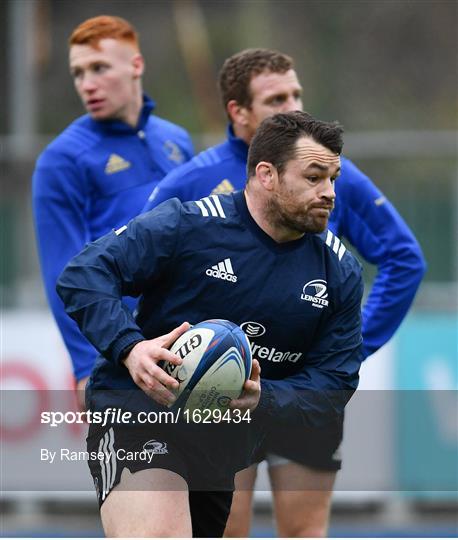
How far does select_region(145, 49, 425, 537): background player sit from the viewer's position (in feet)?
18.9

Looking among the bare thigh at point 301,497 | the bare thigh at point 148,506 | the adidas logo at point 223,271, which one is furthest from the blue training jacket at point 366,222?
the bare thigh at point 148,506

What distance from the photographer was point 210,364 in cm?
457

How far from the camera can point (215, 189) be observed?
579 cm

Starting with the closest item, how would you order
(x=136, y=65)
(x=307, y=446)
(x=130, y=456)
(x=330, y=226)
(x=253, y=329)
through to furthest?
1. (x=130, y=456)
2. (x=253, y=329)
3. (x=307, y=446)
4. (x=330, y=226)
5. (x=136, y=65)

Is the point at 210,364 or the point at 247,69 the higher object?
the point at 247,69

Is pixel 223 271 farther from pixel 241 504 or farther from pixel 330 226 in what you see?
pixel 241 504

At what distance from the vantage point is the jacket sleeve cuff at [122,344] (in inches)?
182

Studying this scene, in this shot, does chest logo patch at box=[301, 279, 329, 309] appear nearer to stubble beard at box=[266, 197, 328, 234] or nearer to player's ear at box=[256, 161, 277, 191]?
stubble beard at box=[266, 197, 328, 234]

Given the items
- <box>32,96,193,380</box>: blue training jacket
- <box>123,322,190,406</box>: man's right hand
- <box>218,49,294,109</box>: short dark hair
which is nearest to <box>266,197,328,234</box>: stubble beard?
<box>123,322,190,406</box>: man's right hand

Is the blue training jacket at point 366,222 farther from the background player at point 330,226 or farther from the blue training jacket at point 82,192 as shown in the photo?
the blue training jacket at point 82,192

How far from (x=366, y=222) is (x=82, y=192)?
135 cm

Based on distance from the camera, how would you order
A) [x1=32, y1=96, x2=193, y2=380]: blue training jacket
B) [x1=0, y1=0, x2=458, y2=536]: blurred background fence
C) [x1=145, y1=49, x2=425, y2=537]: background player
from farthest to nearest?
[x1=0, y1=0, x2=458, y2=536]: blurred background fence, [x1=32, y1=96, x2=193, y2=380]: blue training jacket, [x1=145, y1=49, x2=425, y2=537]: background player

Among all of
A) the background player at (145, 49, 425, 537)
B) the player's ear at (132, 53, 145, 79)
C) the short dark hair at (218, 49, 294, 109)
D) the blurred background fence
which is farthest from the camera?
the blurred background fence
